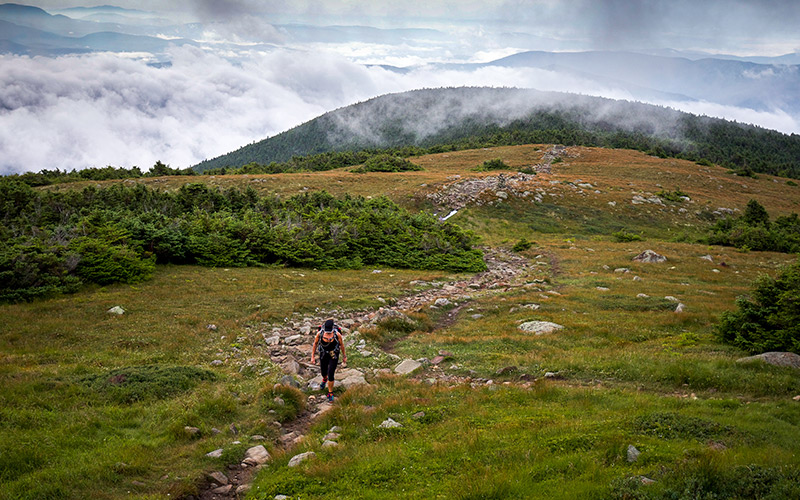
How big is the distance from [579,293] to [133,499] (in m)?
23.0

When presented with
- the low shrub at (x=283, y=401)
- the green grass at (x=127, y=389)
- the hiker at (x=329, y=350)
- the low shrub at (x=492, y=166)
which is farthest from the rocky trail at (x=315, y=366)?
the low shrub at (x=492, y=166)

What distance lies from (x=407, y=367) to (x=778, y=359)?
1063 centimetres

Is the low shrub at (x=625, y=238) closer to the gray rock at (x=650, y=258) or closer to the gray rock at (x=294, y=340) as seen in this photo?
the gray rock at (x=650, y=258)

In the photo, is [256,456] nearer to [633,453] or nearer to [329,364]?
[329,364]

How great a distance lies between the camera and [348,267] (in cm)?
3206

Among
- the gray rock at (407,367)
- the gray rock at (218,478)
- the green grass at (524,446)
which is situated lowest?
the gray rock at (407,367)

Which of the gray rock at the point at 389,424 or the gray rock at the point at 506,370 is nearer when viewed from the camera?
the gray rock at the point at 389,424

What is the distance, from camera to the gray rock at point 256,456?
27.5ft

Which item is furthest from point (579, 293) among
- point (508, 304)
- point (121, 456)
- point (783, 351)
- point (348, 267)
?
point (121, 456)

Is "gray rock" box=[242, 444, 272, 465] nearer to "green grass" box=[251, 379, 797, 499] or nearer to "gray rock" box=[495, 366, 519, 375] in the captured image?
"green grass" box=[251, 379, 797, 499]

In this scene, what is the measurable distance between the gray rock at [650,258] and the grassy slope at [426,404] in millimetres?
8725

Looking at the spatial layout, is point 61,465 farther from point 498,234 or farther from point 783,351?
point 498,234

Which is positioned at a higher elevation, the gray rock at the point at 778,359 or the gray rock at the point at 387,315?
the gray rock at the point at 778,359

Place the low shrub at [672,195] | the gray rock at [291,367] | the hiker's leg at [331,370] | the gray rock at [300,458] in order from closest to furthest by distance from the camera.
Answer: the gray rock at [300,458]
the hiker's leg at [331,370]
the gray rock at [291,367]
the low shrub at [672,195]
